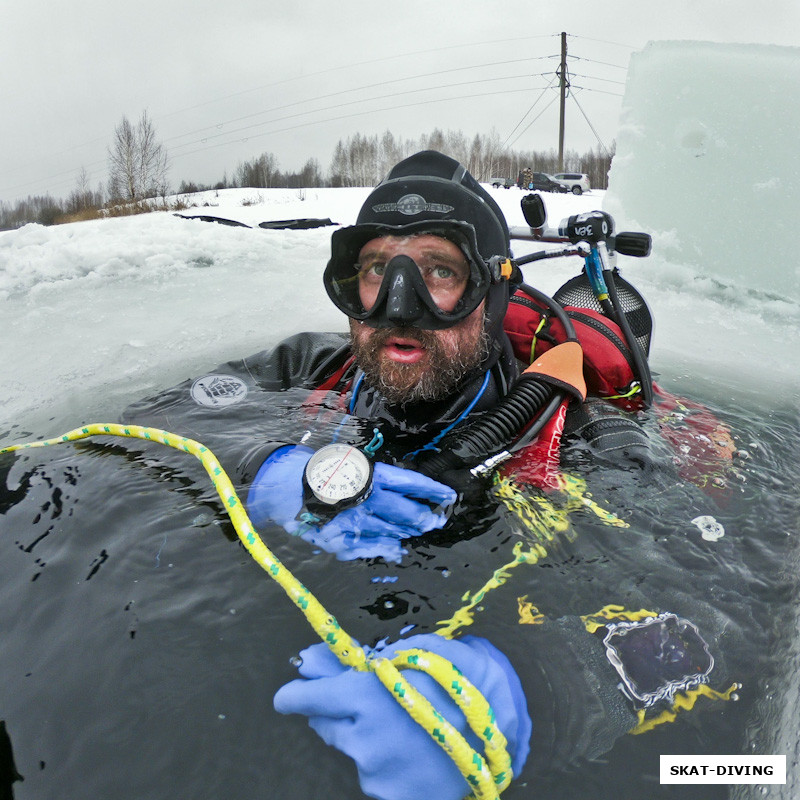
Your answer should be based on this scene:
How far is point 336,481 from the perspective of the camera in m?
1.37

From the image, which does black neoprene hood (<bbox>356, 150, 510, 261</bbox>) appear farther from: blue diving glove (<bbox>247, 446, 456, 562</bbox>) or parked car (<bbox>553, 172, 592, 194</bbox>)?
parked car (<bbox>553, 172, 592, 194</bbox>)

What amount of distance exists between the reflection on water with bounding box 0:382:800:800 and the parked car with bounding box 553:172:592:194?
85.4 ft

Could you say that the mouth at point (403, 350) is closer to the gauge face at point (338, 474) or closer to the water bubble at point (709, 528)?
Answer: the gauge face at point (338, 474)

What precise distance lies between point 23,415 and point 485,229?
8.14 ft

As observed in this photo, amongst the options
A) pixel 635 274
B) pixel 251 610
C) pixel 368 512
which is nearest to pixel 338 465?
pixel 368 512

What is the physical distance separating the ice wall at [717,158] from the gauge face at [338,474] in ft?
16.4

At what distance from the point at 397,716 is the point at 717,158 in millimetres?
5698

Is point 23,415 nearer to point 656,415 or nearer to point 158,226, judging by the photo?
point 656,415

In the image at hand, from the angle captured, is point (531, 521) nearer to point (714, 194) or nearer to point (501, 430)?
point (501, 430)

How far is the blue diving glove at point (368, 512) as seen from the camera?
1.36 metres

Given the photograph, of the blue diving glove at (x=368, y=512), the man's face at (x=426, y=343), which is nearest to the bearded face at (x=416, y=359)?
the man's face at (x=426, y=343)

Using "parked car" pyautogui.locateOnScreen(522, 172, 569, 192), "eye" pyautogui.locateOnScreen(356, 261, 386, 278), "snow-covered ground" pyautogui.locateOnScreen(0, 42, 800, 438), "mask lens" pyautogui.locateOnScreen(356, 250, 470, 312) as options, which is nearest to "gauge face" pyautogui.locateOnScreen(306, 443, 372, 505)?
"mask lens" pyautogui.locateOnScreen(356, 250, 470, 312)

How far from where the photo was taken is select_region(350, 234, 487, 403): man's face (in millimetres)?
1923

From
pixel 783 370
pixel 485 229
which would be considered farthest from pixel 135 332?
pixel 783 370
